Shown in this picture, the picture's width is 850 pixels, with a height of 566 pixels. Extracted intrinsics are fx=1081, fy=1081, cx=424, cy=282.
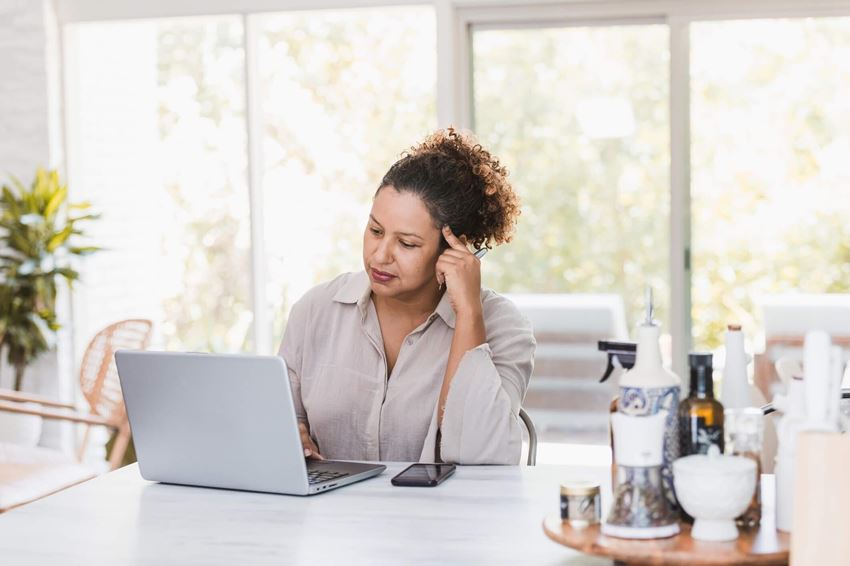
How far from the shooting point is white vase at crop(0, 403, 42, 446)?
165 inches

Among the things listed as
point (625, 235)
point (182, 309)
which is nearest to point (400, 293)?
point (625, 235)

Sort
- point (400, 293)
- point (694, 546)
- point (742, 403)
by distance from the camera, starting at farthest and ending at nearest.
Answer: point (400, 293) → point (742, 403) → point (694, 546)

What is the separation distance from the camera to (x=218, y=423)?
6.03 feet

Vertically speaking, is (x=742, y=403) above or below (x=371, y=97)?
below

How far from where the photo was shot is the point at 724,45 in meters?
4.28

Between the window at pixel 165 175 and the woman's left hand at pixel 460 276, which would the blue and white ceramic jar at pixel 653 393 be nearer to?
the woman's left hand at pixel 460 276

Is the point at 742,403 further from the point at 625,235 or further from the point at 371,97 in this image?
the point at 371,97

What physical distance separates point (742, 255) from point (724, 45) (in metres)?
0.84

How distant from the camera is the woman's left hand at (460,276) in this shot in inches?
90.4

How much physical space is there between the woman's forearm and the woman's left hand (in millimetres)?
16

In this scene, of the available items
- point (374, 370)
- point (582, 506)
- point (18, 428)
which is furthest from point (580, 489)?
point (18, 428)

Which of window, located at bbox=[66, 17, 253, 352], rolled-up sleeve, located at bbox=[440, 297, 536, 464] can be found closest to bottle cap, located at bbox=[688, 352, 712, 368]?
rolled-up sleeve, located at bbox=[440, 297, 536, 464]

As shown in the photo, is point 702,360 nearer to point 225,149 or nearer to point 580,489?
point 580,489

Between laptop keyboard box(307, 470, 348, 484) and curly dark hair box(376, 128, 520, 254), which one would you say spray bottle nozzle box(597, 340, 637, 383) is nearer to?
laptop keyboard box(307, 470, 348, 484)
